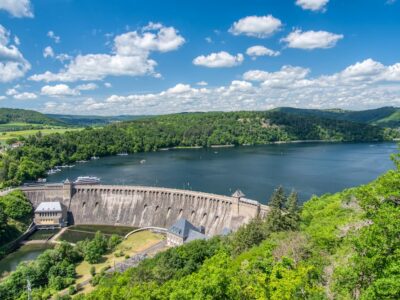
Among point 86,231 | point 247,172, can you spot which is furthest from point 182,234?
point 247,172

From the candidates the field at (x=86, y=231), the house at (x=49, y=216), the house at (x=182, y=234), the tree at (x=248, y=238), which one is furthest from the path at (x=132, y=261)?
the house at (x=49, y=216)

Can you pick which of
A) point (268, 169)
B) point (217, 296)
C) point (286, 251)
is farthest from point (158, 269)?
point (268, 169)

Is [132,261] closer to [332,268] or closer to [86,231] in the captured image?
[86,231]

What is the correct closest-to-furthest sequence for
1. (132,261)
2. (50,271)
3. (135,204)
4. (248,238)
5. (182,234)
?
(248,238), (50,271), (132,261), (182,234), (135,204)

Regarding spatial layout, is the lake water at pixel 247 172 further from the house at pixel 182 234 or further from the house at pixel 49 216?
the house at pixel 49 216

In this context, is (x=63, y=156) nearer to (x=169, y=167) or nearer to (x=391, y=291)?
(x=169, y=167)

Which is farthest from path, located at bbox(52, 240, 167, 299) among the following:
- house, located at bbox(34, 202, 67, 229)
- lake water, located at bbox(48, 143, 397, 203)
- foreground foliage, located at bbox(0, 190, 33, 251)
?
lake water, located at bbox(48, 143, 397, 203)
